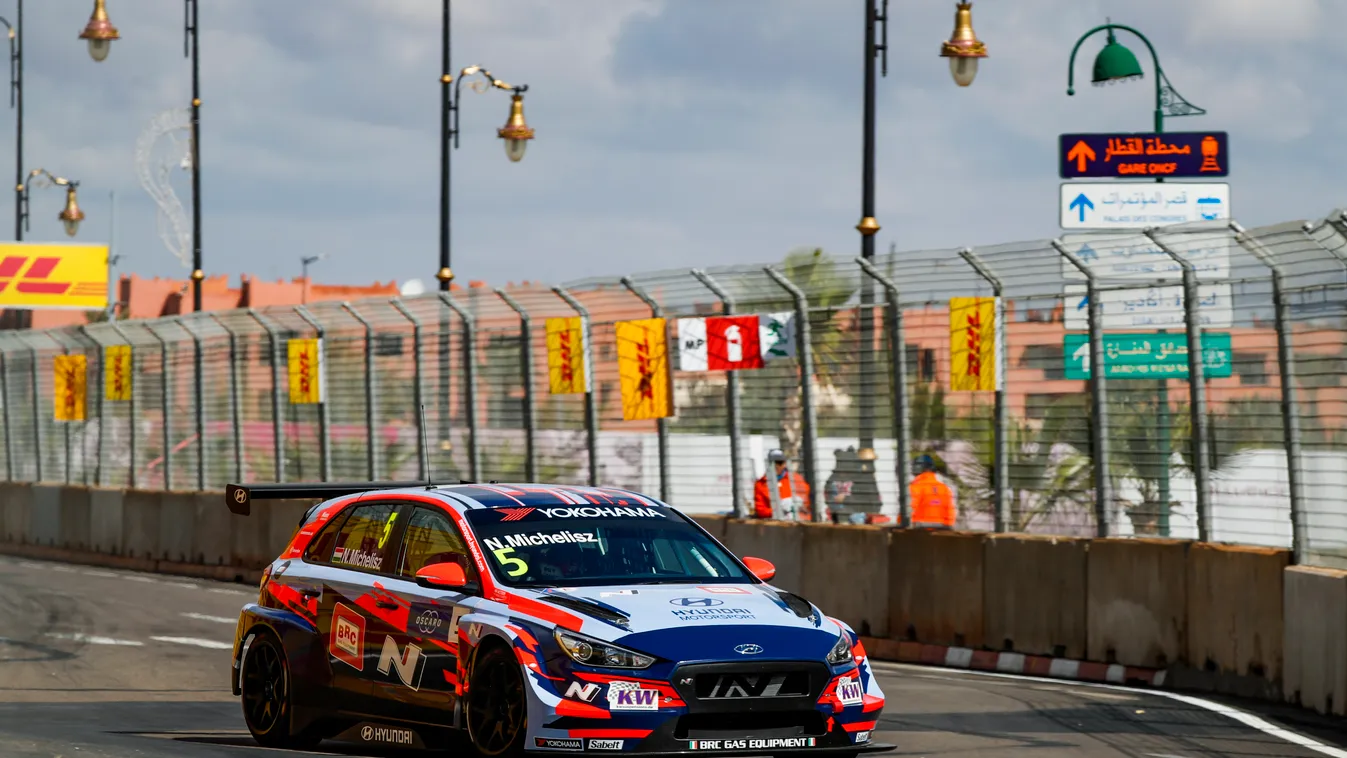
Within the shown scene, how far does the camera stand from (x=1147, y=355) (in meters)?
15.7

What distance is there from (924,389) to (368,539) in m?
8.42

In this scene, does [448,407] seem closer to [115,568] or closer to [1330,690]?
[115,568]

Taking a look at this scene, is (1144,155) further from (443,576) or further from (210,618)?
(443,576)

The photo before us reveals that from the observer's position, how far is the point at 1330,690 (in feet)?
41.7

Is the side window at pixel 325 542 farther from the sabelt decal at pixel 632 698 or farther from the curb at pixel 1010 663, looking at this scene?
the curb at pixel 1010 663

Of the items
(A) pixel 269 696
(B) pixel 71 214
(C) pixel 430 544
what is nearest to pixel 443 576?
(C) pixel 430 544

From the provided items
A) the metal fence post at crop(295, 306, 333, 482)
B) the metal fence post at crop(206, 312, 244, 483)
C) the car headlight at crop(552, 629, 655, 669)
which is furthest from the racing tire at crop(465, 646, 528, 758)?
the metal fence post at crop(206, 312, 244, 483)

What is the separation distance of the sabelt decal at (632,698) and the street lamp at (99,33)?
31.3 metres

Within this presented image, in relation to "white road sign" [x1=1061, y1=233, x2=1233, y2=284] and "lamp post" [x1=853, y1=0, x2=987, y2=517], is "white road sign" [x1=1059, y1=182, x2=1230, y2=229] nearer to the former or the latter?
"lamp post" [x1=853, y1=0, x2=987, y2=517]

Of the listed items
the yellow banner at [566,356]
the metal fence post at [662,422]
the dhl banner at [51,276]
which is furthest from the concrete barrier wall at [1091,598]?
the dhl banner at [51,276]

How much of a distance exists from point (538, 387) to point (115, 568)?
11.0m

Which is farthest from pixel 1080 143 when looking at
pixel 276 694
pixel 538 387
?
pixel 276 694

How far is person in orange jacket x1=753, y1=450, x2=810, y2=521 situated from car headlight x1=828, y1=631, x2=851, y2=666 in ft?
33.8

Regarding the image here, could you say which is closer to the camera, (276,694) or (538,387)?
(276,694)
